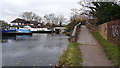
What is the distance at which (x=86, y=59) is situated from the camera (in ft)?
25.1

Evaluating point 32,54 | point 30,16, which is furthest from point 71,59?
point 30,16

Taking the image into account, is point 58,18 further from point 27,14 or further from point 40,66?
point 40,66

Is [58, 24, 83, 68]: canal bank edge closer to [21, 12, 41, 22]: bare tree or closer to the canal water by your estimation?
the canal water

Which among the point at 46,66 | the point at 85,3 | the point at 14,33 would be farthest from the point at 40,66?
the point at 14,33

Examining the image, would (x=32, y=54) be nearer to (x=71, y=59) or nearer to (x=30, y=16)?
(x=71, y=59)

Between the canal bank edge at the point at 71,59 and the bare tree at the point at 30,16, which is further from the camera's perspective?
the bare tree at the point at 30,16

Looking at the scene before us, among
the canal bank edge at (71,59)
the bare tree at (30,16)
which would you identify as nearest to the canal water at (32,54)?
the canal bank edge at (71,59)

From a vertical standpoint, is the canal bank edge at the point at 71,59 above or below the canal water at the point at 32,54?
above

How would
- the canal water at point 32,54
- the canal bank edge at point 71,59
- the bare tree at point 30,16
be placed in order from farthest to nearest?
the bare tree at point 30,16 → the canal water at point 32,54 → the canal bank edge at point 71,59

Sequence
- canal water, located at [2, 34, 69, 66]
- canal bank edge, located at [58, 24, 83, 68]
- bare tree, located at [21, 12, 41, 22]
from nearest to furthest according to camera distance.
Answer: canal bank edge, located at [58, 24, 83, 68] < canal water, located at [2, 34, 69, 66] < bare tree, located at [21, 12, 41, 22]

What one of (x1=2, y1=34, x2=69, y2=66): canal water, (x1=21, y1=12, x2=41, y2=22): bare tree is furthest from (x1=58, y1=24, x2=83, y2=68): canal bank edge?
(x1=21, y1=12, x2=41, y2=22): bare tree

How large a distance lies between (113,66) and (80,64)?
128 cm

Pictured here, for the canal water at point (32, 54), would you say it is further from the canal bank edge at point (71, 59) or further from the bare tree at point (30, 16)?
the bare tree at point (30, 16)

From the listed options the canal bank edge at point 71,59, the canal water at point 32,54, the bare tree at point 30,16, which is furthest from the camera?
the bare tree at point 30,16
